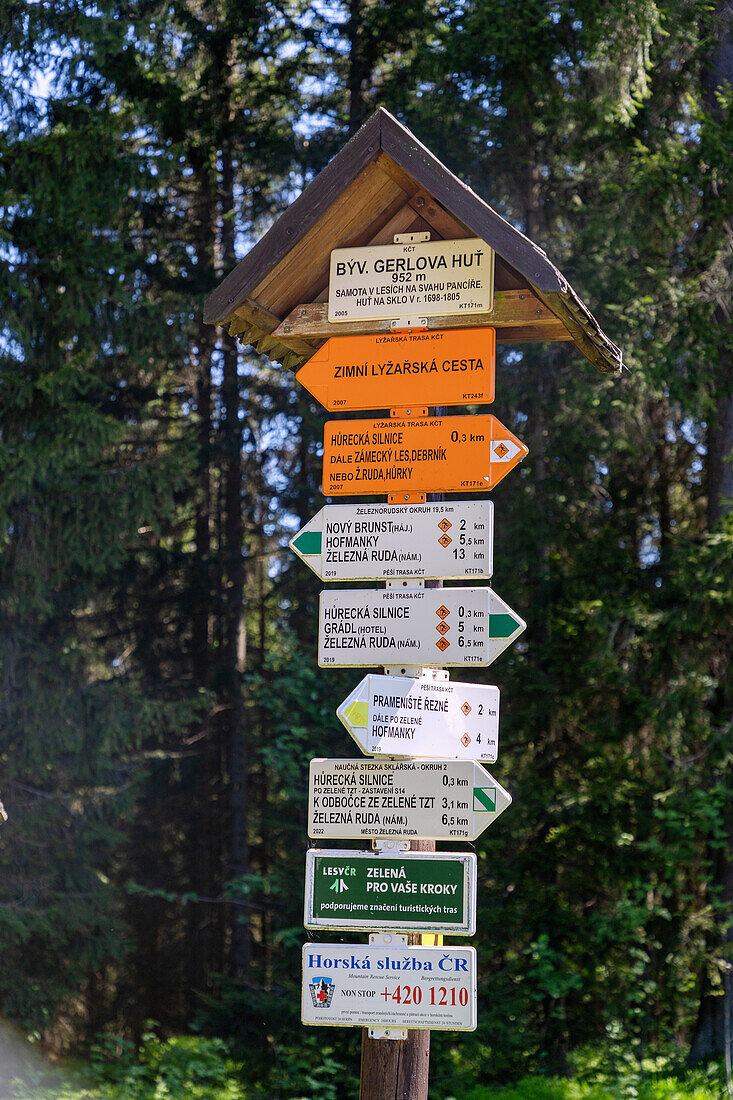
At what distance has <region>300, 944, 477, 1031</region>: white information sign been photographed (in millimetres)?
3771

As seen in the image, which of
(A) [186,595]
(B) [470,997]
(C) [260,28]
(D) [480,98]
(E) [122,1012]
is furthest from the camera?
(E) [122,1012]

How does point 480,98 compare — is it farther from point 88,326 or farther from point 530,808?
point 530,808

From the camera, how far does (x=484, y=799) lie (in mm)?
3973

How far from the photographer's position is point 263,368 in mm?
16625

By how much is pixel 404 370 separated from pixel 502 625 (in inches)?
44.5

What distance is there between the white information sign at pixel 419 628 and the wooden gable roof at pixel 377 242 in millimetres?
1151

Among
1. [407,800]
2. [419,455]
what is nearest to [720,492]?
[419,455]

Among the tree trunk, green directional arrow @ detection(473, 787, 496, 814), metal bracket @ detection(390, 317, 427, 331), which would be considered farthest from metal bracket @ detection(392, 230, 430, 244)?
the tree trunk

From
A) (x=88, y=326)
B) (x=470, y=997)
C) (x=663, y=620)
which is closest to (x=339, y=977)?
(x=470, y=997)

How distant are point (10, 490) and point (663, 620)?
22.1 feet

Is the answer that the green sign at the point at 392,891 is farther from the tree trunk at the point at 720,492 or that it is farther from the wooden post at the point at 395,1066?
the tree trunk at the point at 720,492

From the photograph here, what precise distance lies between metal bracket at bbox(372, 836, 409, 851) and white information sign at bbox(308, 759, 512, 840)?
0.11ft

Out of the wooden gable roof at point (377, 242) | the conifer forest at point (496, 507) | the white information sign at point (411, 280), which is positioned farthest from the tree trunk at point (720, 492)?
the white information sign at point (411, 280)

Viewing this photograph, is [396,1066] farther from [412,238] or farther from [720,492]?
[720,492]
